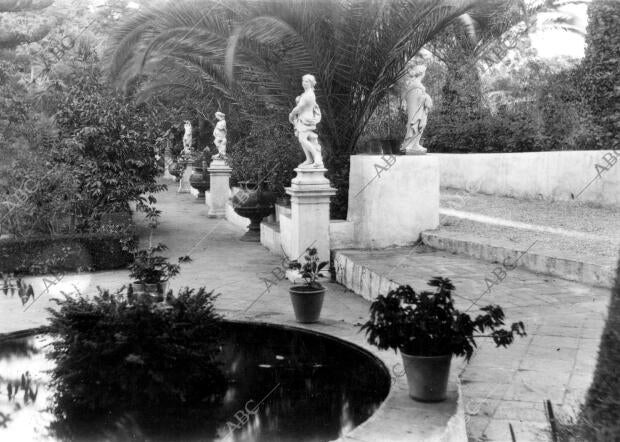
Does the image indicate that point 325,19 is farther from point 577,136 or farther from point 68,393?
point 68,393

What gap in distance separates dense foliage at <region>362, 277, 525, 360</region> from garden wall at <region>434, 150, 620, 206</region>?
6.60 metres

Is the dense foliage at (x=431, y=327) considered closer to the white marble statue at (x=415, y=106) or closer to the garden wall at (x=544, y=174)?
the white marble statue at (x=415, y=106)

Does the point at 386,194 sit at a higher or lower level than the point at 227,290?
higher

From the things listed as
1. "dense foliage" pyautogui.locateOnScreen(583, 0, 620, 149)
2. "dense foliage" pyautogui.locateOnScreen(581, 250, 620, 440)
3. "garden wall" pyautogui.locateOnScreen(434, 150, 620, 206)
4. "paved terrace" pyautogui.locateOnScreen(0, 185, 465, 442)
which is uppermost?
"dense foliage" pyautogui.locateOnScreen(583, 0, 620, 149)

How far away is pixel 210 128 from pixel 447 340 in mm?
19768

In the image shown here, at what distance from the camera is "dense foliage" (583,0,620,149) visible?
37.3 ft

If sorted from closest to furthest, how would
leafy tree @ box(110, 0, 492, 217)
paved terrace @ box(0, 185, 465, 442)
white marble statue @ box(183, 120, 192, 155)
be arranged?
paved terrace @ box(0, 185, 465, 442), leafy tree @ box(110, 0, 492, 217), white marble statue @ box(183, 120, 192, 155)

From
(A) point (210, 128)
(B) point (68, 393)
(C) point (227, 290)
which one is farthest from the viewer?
(A) point (210, 128)

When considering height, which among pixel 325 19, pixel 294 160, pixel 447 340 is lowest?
pixel 447 340

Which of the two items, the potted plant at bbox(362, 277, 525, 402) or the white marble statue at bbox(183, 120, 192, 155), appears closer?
the potted plant at bbox(362, 277, 525, 402)

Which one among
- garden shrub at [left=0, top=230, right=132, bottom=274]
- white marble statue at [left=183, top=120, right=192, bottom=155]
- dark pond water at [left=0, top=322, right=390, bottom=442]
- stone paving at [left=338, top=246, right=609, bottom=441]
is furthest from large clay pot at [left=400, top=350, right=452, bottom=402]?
white marble statue at [left=183, top=120, right=192, bottom=155]

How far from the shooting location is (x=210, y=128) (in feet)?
75.3

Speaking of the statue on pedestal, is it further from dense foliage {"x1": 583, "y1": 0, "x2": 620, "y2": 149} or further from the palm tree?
dense foliage {"x1": 583, "y1": 0, "x2": 620, "y2": 149}

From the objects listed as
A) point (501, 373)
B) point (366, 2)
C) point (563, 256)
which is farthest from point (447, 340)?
point (366, 2)
